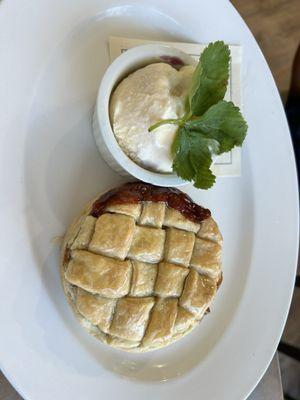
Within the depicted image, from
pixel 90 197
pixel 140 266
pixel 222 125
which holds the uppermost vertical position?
pixel 222 125

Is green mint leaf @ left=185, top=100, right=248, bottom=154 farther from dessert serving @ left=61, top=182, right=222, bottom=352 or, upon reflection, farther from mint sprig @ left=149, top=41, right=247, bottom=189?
dessert serving @ left=61, top=182, right=222, bottom=352

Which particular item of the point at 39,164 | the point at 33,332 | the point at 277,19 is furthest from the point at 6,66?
the point at 277,19

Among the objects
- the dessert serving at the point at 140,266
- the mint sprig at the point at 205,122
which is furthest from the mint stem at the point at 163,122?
the dessert serving at the point at 140,266

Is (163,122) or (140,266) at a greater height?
(163,122)

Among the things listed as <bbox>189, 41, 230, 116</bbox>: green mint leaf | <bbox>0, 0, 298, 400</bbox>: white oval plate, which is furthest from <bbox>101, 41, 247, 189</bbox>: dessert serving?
<bbox>0, 0, 298, 400</bbox>: white oval plate

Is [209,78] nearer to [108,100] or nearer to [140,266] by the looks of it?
[108,100]

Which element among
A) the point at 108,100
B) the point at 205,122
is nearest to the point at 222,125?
the point at 205,122
